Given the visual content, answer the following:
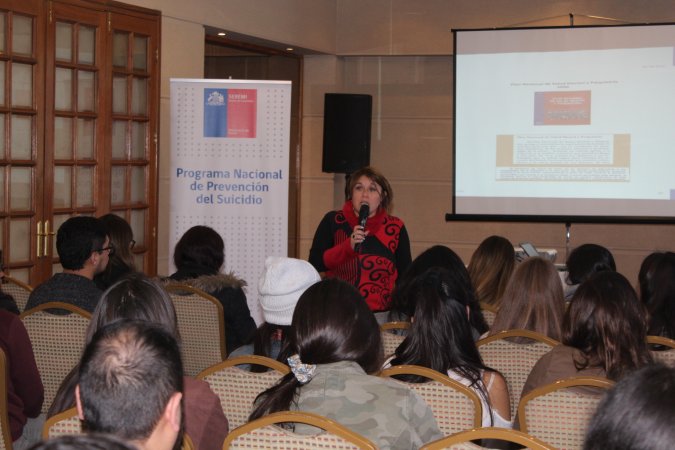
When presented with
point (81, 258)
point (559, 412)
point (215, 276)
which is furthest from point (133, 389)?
point (215, 276)

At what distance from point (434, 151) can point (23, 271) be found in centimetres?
439

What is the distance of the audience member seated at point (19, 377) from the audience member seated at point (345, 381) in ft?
3.19

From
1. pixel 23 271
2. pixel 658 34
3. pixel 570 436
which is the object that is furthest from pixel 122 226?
pixel 658 34

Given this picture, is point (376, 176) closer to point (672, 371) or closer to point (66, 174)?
point (66, 174)

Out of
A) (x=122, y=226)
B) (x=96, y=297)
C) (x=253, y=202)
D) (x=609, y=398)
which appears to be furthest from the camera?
(x=253, y=202)

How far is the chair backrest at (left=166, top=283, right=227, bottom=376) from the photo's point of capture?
432 cm

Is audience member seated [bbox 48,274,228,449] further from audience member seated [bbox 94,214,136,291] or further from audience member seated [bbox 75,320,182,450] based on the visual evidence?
audience member seated [bbox 94,214,136,291]

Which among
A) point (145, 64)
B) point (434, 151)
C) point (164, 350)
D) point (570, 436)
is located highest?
point (145, 64)

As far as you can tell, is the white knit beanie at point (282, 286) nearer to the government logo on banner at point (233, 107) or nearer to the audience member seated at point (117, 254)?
the audience member seated at point (117, 254)

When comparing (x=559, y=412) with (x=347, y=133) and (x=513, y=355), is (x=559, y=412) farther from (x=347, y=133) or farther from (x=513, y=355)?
(x=347, y=133)

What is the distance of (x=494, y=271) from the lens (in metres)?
4.74

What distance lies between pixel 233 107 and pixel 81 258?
2.33m

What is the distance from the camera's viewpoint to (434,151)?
8.85 m

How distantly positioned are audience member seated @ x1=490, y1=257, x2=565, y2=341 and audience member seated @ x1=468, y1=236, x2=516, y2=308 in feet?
3.35
